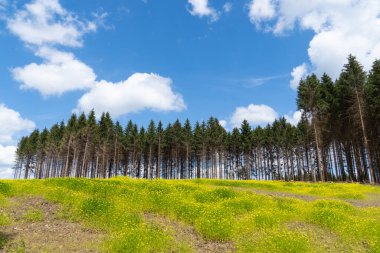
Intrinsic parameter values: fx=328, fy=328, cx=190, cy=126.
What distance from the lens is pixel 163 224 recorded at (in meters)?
15.5

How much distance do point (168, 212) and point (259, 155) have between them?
330ft

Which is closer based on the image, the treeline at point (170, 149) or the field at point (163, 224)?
the field at point (163, 224)

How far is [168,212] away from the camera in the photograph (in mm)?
17391

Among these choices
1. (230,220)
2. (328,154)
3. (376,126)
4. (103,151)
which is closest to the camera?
(230,220)

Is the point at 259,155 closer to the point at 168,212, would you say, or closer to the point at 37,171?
the point at 37,171

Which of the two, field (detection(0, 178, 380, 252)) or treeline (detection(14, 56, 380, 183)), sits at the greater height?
treeline (detection(14, 56, 380, 183))

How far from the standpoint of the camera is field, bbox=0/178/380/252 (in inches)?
497

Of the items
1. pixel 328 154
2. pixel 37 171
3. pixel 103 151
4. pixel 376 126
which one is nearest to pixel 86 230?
pixel 376 126

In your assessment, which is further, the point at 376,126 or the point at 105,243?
the point at 376,126

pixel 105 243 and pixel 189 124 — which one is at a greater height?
pixel 189 124

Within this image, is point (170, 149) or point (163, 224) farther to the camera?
point (170, 149)

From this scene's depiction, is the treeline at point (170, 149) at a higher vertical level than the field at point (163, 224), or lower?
higher

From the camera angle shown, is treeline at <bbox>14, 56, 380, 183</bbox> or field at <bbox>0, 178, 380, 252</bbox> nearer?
field at <bbox>0, 178, 380, 252</bbox>

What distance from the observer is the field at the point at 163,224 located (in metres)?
12.6
